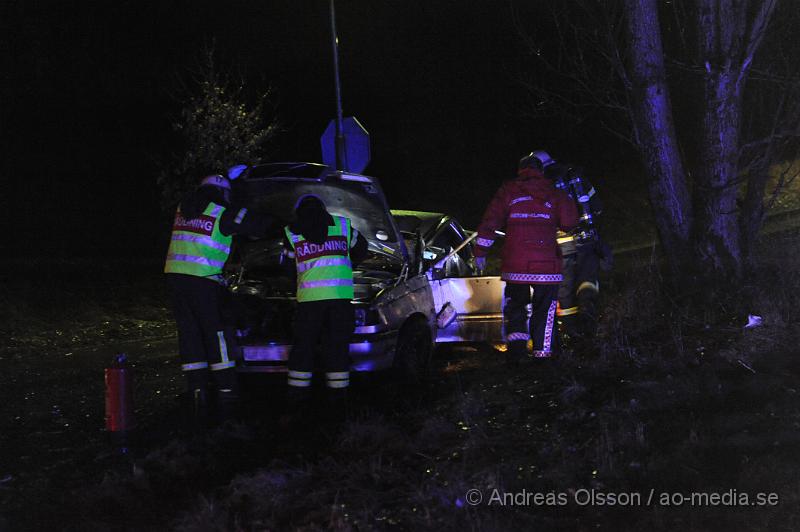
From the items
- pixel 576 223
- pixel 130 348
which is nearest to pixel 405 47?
pixel 130 348

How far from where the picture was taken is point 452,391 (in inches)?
261

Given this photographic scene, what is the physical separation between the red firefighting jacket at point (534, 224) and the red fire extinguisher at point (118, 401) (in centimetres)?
314

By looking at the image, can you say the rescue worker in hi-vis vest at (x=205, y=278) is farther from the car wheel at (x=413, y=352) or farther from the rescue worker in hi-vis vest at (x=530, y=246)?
the rescue worker in hi-vis vest at (x=530, y=246)

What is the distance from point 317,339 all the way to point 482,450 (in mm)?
1797

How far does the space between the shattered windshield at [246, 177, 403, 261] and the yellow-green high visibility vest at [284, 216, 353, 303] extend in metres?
1.34

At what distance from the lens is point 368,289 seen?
7.08 metres

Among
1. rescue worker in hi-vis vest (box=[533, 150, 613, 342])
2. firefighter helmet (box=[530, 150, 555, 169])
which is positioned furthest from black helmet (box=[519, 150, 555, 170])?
rescue worker in hi-vis vest (box=[533, 150, 613, 342])

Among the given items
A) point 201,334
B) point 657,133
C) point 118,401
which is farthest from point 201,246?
point 657,133

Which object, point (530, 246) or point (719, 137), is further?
point (719, 137)

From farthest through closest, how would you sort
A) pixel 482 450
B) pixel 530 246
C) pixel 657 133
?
pixel 657 133, pixel 530 246, pixel 482 450

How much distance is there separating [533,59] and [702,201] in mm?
24078

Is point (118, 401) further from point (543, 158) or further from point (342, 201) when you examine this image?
point (543, 158)

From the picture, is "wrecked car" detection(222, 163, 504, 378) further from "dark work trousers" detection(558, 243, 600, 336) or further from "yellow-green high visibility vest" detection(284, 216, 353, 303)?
"dark work trousers" detection(558, 243, 600, 336)

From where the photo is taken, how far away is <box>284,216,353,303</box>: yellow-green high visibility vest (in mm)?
6188
